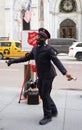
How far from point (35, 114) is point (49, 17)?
Result: 130 feet

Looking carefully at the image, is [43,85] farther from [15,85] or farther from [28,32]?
[15,85]

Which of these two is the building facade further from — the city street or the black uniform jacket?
the black uniform jacket

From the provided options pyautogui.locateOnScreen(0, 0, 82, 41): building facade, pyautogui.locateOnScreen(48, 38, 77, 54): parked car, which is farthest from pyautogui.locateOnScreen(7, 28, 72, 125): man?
pyautogui.locateOnScreen(0, 0, 82, 41): building facade

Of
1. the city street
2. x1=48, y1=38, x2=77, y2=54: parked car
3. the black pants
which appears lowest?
x1=48, y1=38, x2=77, y2=54: parked car

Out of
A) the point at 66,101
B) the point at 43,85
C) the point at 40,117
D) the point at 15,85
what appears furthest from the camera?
the point at 15,85

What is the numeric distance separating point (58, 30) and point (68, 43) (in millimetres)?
12801

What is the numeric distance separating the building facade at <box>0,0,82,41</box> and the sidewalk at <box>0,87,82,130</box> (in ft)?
120

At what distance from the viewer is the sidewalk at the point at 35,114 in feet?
24.6

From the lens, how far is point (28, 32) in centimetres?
1084

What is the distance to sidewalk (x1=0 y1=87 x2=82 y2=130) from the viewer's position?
749 centimetres

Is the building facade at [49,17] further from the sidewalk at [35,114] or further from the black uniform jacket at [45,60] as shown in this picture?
the black uniform jacket at [45,60]

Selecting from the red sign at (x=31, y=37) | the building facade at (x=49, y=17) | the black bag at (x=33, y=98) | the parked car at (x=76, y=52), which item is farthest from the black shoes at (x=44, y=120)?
the building facade at (x=49, y=17)

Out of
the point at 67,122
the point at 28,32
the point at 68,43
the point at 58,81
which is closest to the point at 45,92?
the point at 67,122

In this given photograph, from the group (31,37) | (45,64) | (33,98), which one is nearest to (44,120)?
(45,64)
